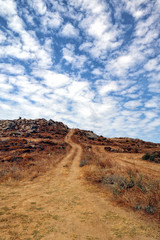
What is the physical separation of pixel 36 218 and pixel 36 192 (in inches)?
132

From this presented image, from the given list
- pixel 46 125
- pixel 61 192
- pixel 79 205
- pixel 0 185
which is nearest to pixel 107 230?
pixel 79 205

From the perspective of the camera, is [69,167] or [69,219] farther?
[69,167]

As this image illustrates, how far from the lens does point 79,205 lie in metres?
6.07

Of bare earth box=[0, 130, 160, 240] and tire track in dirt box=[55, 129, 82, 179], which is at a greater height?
tire track in dirt box=[55, 129, 82, 179]

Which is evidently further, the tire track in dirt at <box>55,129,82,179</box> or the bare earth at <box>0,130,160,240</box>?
the tire track in dirt at <box>55,129,82,179</box>

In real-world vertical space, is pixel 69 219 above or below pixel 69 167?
below

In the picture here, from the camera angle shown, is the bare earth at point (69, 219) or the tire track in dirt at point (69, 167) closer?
the bare earth at point (69, 219)

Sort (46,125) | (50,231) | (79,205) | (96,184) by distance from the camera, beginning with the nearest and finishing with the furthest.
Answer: (50,231), (79,205), (96,184), (46,125)

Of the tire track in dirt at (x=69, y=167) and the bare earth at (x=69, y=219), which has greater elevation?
the tire track in dirt at (x=69, y=167)

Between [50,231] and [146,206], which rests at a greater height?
[146,206]

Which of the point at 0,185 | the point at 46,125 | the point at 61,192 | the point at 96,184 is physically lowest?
the point at 0,185

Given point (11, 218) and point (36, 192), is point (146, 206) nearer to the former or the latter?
point (11, 218)

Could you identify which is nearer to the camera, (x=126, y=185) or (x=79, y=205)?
(x=79, y=205)

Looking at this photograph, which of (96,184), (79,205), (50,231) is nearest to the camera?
(50,231)
